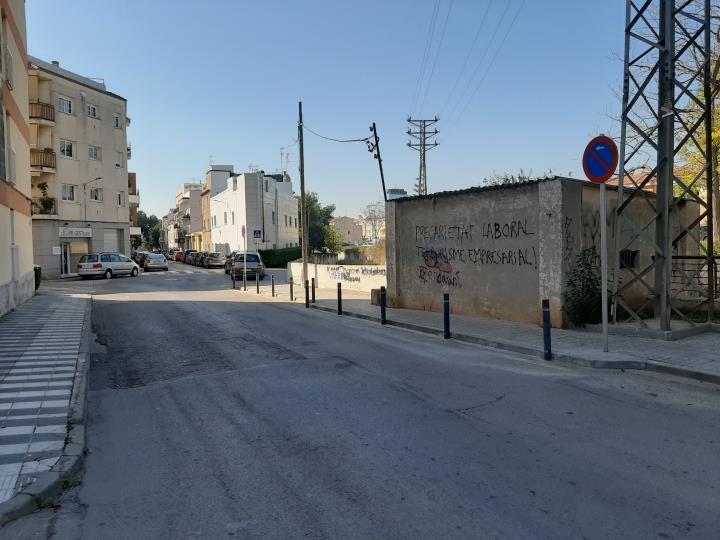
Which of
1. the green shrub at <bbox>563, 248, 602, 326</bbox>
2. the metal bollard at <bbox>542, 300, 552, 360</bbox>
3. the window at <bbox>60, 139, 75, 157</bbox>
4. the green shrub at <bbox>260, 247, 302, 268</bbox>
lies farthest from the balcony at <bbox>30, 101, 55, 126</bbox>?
the metal bollard at <bbox>542, 300, 552, 360</bbox>

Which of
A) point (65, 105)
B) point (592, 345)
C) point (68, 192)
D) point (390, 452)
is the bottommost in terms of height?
point (390, 452)

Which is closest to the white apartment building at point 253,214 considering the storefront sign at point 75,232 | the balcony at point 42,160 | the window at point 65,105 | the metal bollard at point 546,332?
the storefront sign at point 75,232

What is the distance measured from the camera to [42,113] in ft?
117

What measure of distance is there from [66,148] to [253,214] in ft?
62.2

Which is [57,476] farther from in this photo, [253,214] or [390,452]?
[253,214]

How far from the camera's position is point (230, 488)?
409cm

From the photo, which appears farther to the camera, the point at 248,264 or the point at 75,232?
the point at 75,232

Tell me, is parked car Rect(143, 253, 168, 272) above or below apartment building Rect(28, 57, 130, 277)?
below

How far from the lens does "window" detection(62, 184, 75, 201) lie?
3791 cm

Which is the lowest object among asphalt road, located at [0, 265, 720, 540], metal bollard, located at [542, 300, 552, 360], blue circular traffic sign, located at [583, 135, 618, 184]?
Answer: asphalt road, located at [0, 265, 720, 540]

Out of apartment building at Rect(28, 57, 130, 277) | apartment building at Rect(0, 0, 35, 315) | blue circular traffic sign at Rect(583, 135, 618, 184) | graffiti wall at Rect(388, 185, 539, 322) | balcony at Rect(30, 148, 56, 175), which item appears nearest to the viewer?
blue circular traffic sign at Rect(583, 135, 618, 184)

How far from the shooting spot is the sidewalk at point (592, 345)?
7637mm

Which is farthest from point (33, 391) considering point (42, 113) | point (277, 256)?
point (277, 256)

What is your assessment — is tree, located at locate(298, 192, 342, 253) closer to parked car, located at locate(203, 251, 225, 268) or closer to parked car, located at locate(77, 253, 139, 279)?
parked car, located at locate(203, 251, 225, 268)
